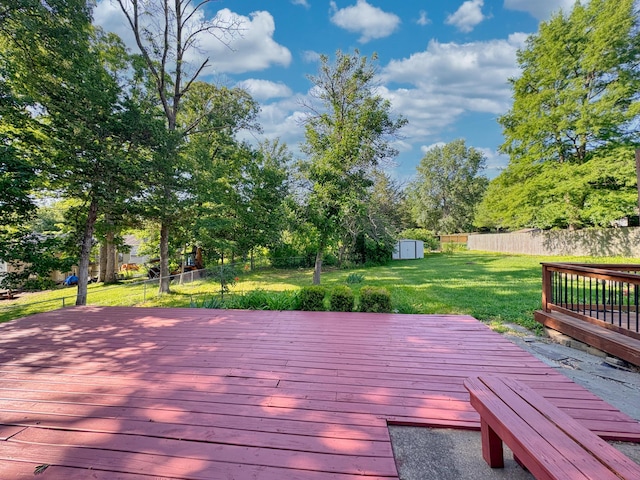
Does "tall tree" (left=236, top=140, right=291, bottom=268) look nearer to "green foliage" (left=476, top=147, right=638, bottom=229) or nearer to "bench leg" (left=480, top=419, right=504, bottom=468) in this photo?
"bench leg" (left=480, top=419, right=504, bottom=468)

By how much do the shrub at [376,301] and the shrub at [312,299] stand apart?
0.72 meters

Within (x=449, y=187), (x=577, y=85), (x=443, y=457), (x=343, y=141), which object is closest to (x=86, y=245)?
(x=343, y=141)

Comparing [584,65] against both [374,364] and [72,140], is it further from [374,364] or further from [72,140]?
[72,140]

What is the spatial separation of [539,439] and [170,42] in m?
12.0

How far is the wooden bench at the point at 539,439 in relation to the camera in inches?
38.1

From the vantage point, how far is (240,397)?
212 centimetres

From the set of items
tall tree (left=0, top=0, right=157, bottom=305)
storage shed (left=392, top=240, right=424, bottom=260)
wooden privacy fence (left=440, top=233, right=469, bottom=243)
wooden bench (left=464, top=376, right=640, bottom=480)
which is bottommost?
wooden bench (left=464, top=376, right=640, bottom=480)

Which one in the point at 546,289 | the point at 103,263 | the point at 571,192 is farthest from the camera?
the point at 571,192

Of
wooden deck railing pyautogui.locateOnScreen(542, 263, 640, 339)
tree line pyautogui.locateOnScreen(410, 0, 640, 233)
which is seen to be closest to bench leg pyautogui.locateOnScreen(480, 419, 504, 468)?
wooden deck railing pyautogui.locateOnScreen(542, 263, 640, 339)

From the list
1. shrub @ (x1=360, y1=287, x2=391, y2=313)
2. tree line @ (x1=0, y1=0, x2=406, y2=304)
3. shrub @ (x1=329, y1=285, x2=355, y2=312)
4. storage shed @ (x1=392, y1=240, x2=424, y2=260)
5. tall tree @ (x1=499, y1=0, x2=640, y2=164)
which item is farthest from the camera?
storage shed @ (x1=392, y1=240, x2=424, y2=260)

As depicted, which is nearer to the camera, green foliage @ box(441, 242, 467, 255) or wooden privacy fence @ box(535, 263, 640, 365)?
wooden privacy fence @ box(535, 263, 640, 365)

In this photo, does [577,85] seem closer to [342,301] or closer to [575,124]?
[575,124]

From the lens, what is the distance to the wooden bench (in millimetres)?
968

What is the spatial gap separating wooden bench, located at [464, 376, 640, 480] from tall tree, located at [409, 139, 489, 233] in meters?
31.8
